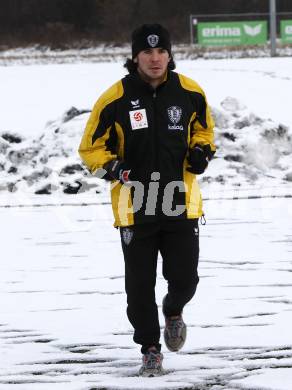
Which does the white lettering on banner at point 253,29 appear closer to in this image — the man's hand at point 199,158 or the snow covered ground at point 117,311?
the snow covered ground at point 117,311

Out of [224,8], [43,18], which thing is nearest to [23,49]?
[43,18]

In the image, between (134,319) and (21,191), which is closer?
(134,319)

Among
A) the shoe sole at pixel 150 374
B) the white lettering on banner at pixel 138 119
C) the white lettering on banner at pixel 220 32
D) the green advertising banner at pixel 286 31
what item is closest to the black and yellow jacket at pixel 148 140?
the white lettering on banner at pixel 138 119

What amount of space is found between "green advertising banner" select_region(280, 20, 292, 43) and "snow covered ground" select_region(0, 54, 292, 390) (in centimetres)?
1805

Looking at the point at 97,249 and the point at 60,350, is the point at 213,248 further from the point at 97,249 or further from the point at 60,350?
the point at 60,350

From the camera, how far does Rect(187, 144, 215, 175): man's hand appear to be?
478 centimetres

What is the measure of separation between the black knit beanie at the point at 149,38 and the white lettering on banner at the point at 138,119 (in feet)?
0.91

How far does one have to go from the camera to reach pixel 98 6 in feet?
193

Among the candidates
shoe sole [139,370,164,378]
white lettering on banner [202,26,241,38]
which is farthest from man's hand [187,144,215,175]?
white lettering on banner [202,26,241,38]

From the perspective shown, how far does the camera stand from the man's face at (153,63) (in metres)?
4.75

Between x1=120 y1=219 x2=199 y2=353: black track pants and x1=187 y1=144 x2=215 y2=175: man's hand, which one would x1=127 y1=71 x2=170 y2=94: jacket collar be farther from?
x1=120 y1=219 x2=199 y2=353: black track pants

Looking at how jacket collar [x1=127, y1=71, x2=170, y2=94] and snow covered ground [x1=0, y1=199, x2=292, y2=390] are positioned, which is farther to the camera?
snow covered ground [x1=0, y1=199, x2=292, y2=390]

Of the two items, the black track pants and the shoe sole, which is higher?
the black track pants

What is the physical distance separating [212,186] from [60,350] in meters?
6.30
